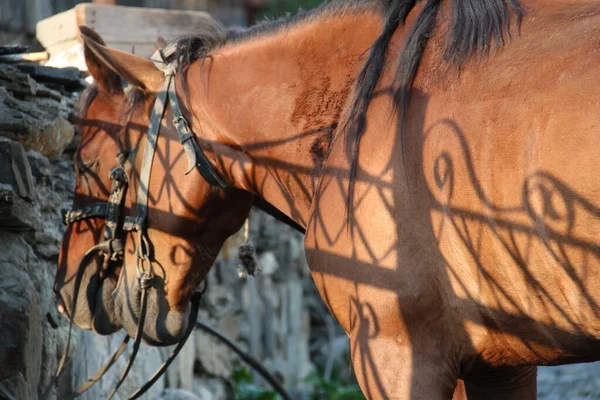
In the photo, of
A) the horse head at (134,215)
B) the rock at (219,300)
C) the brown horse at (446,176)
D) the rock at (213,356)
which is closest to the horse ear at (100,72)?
the horse head at (134,215)

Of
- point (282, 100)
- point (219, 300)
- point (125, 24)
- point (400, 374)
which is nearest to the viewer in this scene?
point (400, 374)

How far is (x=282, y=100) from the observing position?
271 cm

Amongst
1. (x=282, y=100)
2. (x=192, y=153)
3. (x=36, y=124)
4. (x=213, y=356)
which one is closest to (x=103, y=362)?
(x=36, y=124)

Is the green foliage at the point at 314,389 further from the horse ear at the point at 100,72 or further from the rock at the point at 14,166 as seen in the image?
the horse ear at the point at 100,72

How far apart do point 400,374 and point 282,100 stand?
1.00 m

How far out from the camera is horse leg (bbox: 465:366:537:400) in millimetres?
2771

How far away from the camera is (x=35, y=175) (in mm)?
3850

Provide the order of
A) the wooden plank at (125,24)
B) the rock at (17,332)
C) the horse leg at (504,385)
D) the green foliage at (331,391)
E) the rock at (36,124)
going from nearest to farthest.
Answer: the horse leg at (504,385), the rock at (17,332), the rock at (36,124), the wooden plank at (125,24), the green foliage at (331,391)

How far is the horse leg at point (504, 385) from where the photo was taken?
2771 mm

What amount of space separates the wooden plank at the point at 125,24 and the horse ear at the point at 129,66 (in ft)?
6.07

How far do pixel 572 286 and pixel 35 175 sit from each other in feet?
8.82

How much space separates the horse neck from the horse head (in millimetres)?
152

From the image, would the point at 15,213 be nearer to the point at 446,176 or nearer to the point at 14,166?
the point at 14,166

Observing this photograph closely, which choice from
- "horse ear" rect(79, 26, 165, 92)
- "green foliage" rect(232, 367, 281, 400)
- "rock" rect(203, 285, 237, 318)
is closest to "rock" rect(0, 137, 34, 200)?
"horse ear" rect(79, 26, 165, 92)
